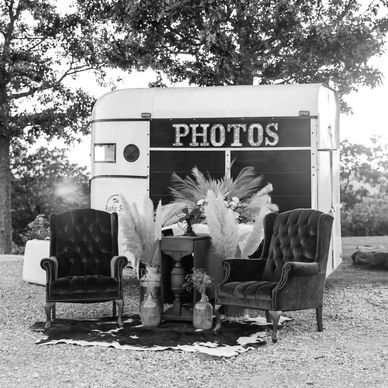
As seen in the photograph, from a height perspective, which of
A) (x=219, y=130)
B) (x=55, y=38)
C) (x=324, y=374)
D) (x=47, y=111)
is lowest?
(x=324, y=374)

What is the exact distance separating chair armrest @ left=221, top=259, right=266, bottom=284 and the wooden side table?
0.30 metres

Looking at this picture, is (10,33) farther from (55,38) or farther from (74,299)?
(74,299)

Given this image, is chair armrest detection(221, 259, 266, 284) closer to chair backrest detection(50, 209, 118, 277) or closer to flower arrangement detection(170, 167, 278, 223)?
flower arrangement detection(170, 167, 278, 223)

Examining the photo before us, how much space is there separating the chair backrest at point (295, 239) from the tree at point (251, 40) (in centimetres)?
679

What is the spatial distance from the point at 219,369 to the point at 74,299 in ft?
6.85

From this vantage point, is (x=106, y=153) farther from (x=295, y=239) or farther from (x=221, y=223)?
(x=295, y=239)

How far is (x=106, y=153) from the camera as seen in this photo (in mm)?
9078

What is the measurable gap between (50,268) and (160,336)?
1308mm

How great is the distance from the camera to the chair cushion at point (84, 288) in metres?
6.89

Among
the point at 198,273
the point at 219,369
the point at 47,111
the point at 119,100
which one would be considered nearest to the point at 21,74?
the point at 47,111

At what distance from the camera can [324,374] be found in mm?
5141

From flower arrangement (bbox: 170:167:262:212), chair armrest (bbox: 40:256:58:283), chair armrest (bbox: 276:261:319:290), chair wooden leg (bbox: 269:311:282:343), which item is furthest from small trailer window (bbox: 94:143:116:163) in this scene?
chair wooden leg (bbox: 269:311:282:343)

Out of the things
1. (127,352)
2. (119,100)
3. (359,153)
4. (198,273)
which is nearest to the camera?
(127,352)

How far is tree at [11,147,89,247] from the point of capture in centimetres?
2292
